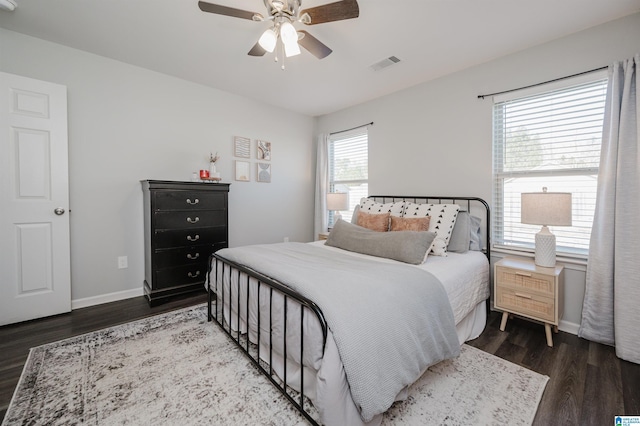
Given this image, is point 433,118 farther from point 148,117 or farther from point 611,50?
point 148,117

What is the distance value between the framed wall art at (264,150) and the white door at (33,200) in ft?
6.99

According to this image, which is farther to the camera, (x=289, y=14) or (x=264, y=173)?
(x=264, y=173)

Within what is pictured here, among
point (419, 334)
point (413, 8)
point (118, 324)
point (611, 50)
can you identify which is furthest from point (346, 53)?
point (118, 324)

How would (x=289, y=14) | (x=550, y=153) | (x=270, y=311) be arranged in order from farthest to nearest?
(x=550, y=153) < (x=289, y=14) < (x=270, y=311)

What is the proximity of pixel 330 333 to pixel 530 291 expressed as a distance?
6.33 ft

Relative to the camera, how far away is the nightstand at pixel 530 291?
6.84 ft

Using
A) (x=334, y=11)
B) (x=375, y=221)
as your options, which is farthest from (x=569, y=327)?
(x=334, y=11)

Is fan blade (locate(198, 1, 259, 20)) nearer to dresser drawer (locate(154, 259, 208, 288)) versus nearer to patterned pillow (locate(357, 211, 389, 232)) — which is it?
patterned pillow (locate(357, 211, 389, 232))

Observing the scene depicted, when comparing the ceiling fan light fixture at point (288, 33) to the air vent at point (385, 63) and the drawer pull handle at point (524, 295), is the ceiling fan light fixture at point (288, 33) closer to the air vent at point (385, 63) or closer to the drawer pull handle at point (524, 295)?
Answer: the air vent at point (385, 63)

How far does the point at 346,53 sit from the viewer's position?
8.74ft

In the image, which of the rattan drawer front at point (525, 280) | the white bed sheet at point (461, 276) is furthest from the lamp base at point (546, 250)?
the white bed sheet at point (461, 276)

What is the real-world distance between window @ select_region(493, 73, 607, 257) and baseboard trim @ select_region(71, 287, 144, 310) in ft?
13.2

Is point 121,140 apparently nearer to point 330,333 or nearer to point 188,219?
point 188,219

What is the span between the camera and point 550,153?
2451 millimetres
